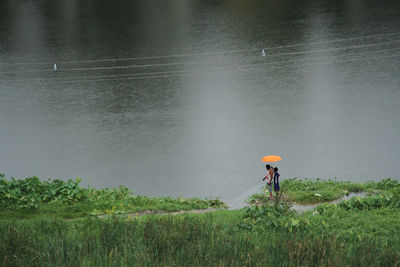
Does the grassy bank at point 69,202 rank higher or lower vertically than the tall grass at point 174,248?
higher

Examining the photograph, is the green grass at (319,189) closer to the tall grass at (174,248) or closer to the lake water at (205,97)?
the lake water at (205,97)

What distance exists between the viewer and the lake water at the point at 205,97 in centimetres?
1617

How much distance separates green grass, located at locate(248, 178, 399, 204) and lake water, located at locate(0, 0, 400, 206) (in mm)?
847

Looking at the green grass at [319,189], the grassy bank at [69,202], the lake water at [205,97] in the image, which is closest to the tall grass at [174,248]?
the grassy bank at [69,202]

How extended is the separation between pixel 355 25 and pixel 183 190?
18032 millimetres

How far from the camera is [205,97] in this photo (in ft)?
72.3

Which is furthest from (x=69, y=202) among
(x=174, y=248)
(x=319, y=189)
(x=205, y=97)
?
(x=205, y=97)

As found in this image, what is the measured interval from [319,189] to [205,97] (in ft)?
30.2

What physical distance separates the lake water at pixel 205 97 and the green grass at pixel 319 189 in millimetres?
847

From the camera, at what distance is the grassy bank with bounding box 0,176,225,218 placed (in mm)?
12047

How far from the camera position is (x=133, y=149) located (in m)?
17.5

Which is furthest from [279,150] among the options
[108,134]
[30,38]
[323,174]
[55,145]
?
[30,38]

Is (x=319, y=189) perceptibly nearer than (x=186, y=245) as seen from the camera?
No

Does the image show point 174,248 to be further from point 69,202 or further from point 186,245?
point 69,202
